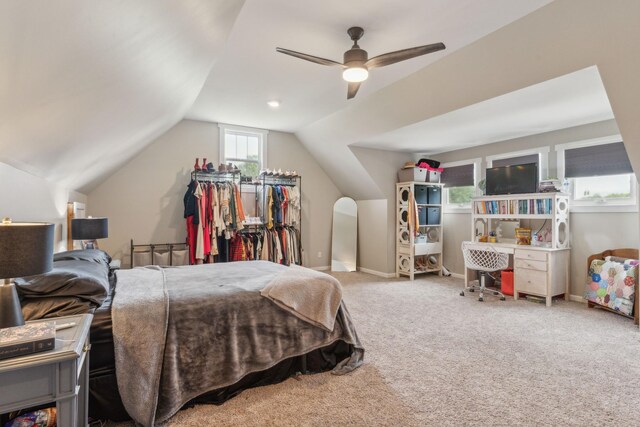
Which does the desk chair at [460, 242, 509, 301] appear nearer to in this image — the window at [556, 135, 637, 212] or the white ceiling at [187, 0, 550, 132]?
the window at [556, 135, 637, 212]

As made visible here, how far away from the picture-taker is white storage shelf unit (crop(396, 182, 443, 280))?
19.5 feet

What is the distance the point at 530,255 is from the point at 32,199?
17.5ft

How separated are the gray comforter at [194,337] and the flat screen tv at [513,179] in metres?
3.65

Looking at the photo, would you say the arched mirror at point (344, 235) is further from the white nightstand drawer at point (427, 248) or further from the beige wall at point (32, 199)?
the beige wall at point (32, 199)

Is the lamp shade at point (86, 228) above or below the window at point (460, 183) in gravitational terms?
below

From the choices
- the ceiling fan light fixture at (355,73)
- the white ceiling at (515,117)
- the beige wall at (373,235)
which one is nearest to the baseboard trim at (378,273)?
the beige wall at (373,235)

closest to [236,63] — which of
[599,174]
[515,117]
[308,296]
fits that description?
[308,296]

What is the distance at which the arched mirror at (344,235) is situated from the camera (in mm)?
6656

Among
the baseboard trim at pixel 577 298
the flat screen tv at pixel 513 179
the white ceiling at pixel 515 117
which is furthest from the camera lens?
the flat screen tv at pixel 513 179

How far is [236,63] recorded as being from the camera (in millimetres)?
3342

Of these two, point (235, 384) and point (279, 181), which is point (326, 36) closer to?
point (235, 384)

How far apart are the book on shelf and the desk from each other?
4983mm

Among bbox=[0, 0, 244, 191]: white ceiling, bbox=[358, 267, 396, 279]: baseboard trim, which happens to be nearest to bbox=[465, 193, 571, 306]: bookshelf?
bbox=[358, 267, 396, 279]: baseboard trim

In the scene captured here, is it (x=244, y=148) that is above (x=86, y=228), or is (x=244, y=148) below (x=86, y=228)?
above
